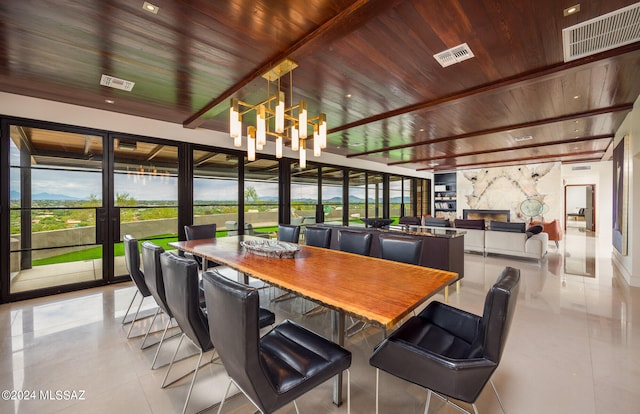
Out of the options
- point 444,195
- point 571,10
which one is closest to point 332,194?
point 571,10

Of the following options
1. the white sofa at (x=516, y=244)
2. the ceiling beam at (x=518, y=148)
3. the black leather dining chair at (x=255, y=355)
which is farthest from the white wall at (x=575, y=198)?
the black leather dining chair at (x=255, y=355)

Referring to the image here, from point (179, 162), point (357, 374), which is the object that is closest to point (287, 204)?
point (179, 162)

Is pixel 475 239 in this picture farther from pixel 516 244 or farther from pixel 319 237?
pixel 319 237

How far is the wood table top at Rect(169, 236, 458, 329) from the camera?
4.60 ft

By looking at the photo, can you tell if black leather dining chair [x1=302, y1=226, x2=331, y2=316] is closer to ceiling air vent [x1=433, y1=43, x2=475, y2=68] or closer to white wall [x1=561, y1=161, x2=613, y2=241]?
ceiling air vent [x1=433, y1=43, x2=475, y2=68]

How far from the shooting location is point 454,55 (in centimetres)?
271

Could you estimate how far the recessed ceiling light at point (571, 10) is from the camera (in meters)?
2.06

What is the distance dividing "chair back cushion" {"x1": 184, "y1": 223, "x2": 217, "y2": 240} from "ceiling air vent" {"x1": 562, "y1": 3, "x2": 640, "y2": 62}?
15.3 feet

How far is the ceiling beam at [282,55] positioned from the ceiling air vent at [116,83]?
97cm

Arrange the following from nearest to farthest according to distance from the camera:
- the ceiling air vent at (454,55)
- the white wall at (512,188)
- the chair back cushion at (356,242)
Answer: the ceiling air vent at (454,55) < the chair back cushion at (356,242) < the white wall at (512,188)

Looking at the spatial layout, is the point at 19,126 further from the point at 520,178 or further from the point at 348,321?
the point at 520,178

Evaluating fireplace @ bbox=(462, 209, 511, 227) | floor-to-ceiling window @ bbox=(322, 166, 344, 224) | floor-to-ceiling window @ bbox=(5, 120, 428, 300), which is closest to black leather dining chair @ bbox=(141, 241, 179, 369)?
floor-to-ceiling window @ bbox=(5, 120, 428, 300)

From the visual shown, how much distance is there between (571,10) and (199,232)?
466cm

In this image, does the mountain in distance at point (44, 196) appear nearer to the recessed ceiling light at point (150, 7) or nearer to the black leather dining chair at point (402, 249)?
the recessed ceiling light at point (150, 7)
